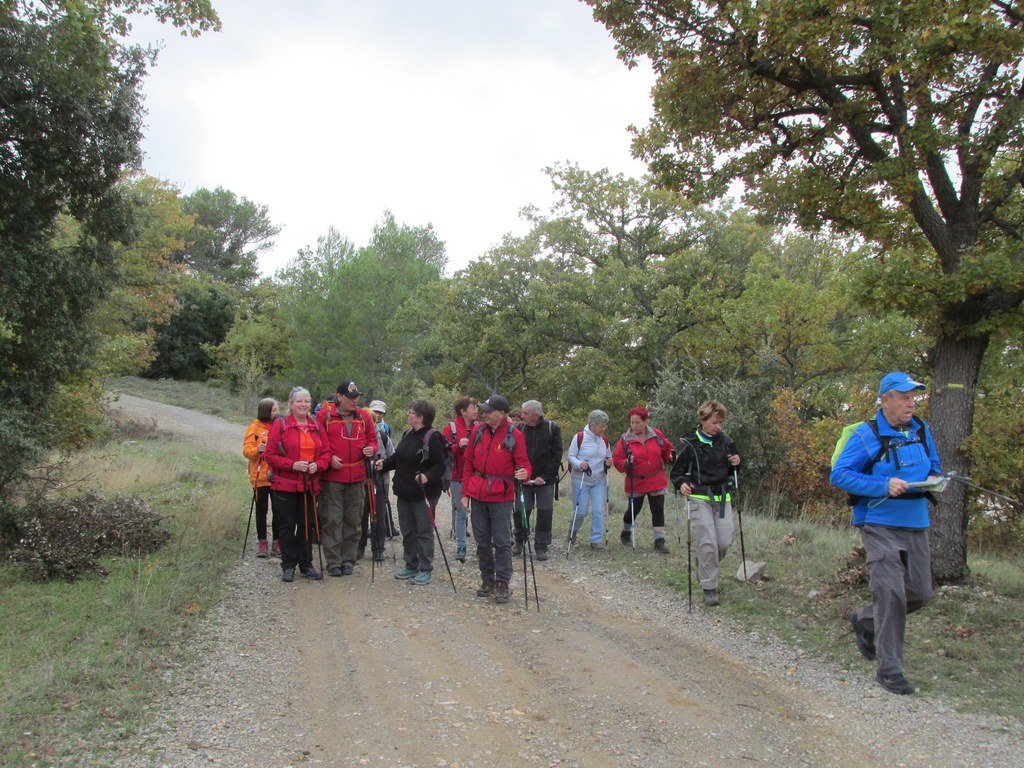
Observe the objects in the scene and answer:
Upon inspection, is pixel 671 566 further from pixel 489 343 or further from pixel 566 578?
pixel 489 343

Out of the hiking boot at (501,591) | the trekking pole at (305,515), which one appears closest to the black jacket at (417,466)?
the trekking pole at (305,515)

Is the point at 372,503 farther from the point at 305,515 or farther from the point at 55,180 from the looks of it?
the point at 55,180

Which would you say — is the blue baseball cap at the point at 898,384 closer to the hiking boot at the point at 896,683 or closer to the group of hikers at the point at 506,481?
the group of hikers at the point at 506,481

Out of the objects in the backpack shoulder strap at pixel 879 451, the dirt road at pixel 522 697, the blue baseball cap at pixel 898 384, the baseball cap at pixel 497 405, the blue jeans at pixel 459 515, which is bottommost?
the dirt road at pixel 522 697

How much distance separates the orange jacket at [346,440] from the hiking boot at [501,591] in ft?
6.70

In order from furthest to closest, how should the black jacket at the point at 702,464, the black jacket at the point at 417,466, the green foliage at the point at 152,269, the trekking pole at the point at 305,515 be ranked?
the green foliage at the point at 152,269 < the trekking pole at the point at 305,515 < the black jacket at the point at 417,466 < the black jacket at the point at 702,464

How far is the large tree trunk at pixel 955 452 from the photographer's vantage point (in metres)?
7.38

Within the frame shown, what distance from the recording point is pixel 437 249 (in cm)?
5131

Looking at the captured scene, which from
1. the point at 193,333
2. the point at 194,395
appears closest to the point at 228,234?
the point at 193,333

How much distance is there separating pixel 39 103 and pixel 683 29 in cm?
717

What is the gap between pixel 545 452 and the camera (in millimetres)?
9734

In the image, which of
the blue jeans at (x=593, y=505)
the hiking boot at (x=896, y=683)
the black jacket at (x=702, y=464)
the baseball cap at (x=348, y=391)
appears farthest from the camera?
the blue jeans at (x=593, y=505)

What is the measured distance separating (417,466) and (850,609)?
4.34 metres

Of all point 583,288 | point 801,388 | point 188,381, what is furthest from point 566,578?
point 188,381
